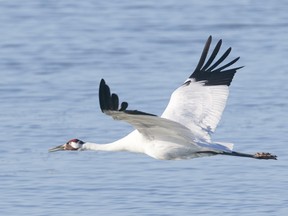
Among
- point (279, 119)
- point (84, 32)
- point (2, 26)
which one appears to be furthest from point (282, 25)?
point (279, 119)

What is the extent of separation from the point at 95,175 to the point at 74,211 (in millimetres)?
1300

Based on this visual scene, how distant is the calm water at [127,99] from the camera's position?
41.5ft

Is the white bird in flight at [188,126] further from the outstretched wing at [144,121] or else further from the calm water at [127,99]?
the calm water at [127,99]

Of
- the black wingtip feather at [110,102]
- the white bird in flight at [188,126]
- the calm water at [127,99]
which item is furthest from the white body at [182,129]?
the black wingtip feather at [110,102]

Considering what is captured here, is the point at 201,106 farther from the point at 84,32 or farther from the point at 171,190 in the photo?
the point at 84,32

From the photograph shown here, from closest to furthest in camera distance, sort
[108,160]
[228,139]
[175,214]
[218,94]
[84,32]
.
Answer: [175,214] < [218,94] < [108,160] < [228,139] < [84,32]

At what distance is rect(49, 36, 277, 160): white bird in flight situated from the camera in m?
11.9

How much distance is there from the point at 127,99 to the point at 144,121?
17.7 feet

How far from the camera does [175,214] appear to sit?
12.1m

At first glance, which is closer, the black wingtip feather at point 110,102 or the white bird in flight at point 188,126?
the black wingtip feather at point 110,102

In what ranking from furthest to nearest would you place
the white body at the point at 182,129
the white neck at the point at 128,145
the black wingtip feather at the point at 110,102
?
the white neck at the point at 128,145
the white body at the point at 182,129
the black wingtip feather at the point at 110,102

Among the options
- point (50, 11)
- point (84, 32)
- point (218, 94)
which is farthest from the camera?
point (50, 11)

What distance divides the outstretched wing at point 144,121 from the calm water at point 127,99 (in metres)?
0.76

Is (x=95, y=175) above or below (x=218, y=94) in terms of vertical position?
below
